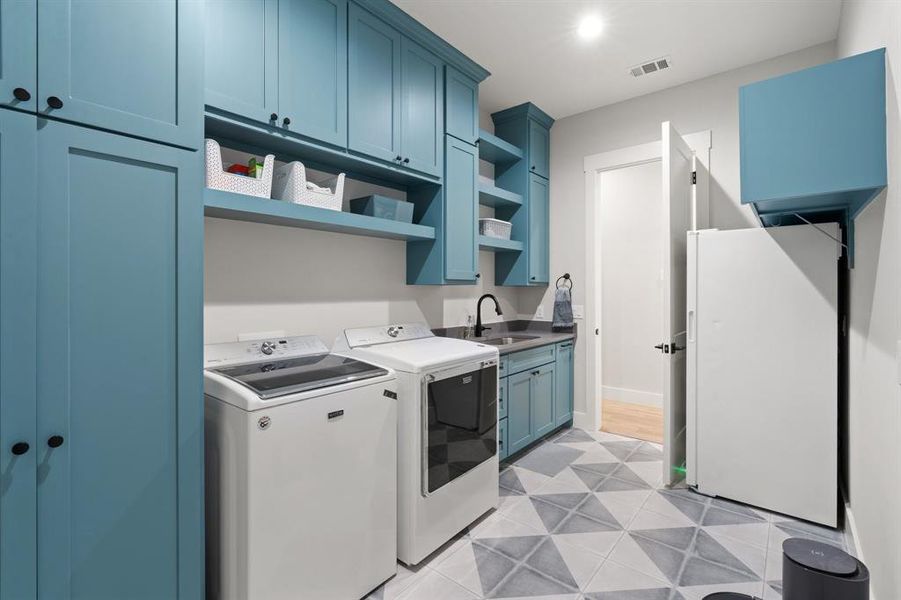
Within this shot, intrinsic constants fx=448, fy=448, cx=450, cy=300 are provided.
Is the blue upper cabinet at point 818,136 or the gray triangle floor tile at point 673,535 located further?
the gray triangle floor tile at point 673,535

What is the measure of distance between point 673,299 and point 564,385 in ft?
4.52

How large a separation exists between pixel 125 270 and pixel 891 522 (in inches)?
97.9

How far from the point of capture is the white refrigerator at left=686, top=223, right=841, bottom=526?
2350 mm

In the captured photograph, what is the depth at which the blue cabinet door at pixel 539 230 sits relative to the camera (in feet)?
12.7

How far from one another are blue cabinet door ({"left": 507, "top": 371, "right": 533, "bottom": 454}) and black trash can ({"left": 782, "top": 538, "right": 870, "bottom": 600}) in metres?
1.76

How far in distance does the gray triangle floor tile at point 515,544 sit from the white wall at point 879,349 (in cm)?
128

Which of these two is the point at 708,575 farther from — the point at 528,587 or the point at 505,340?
the point at 505,340

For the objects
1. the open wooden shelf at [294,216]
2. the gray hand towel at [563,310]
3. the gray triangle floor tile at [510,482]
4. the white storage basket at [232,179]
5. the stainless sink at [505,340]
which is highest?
the white storage basket at [232,179]

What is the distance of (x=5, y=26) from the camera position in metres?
1.12

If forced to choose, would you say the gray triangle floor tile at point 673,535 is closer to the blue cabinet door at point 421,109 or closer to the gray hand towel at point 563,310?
the gray hand towel at point 563,310

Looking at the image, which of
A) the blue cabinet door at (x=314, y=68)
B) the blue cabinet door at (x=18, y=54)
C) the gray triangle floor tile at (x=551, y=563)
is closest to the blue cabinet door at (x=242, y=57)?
the blue cabinet door at (x=314, y=68)

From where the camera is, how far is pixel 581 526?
2.37 metres

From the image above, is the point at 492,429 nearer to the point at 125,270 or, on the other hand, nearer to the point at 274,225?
the point at 274,225

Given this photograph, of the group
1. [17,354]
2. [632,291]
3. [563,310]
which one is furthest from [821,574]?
[632,291]
